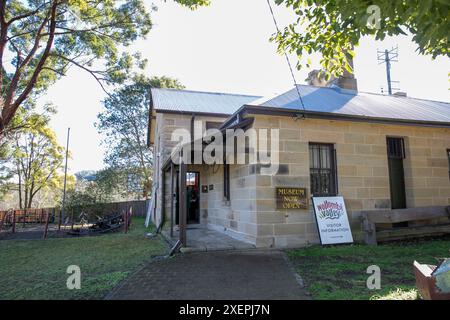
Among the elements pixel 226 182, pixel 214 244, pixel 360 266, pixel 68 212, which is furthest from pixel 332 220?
pixel 68 212

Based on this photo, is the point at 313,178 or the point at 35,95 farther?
the point at 35,95

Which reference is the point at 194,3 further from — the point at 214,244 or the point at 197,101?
the point at 197,101

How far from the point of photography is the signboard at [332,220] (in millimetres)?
7461

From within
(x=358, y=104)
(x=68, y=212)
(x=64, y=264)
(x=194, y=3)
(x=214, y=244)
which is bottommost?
(x=64, y=264)

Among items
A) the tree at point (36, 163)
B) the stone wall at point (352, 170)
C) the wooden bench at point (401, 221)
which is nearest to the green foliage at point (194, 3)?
the stone wall at point (352, 170)

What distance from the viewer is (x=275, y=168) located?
7477 millimetres

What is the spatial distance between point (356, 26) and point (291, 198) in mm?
4198

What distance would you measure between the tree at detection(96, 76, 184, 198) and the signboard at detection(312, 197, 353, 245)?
2020 centimetres

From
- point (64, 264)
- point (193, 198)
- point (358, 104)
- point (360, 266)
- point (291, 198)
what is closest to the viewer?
point (360, 266)

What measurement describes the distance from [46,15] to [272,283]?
13553mm

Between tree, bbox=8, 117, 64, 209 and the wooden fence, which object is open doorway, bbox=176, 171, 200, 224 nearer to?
the wooden fence

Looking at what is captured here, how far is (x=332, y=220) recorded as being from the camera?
7.60 meters
